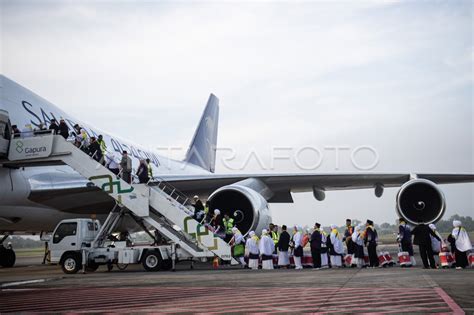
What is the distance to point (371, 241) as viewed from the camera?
1166 centimetres

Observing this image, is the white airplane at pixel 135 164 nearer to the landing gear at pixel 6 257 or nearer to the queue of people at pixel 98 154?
the landing gear at pixel 6 257

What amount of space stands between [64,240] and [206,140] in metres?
13.8

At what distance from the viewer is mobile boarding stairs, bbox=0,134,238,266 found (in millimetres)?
10977

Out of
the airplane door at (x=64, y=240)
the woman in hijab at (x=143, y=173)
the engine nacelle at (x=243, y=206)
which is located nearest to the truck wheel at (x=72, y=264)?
the airplane door at (x=64, y=240)

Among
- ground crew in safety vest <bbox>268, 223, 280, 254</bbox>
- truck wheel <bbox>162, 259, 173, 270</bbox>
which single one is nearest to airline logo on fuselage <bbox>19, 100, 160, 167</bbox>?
ground crew in safety vest <bbox>268, 223, 280, 254</bbox>

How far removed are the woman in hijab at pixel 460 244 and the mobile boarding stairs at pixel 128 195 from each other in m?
4.31

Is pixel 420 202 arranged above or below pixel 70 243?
above

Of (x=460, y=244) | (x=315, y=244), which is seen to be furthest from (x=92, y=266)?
(x=460, y=244)

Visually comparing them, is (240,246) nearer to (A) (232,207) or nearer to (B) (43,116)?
(A) (232,207)

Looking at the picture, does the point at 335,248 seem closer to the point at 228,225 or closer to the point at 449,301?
the point at 228,225

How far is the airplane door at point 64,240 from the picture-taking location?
456 inches

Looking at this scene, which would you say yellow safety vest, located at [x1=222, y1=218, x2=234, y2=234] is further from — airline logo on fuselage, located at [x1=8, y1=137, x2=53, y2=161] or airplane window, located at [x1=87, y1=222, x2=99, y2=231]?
airline logo on fuselage, located at [x1=8, y1=137, x2=53, y2=161]

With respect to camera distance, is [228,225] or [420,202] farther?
[420,202]

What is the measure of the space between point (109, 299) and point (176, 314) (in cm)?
164
